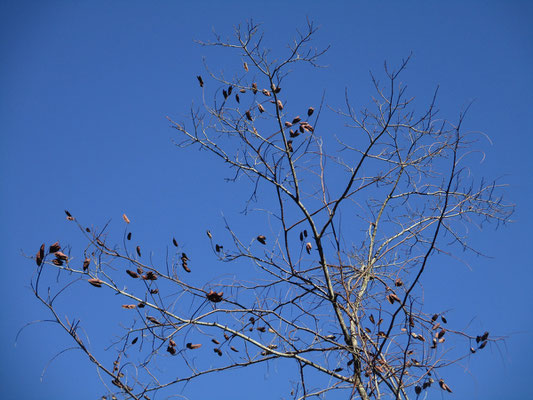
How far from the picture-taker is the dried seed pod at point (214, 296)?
255cm

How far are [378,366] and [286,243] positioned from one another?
30.3 inches

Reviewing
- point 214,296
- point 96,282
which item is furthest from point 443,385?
point 96,282

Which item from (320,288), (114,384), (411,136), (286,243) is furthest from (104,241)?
(411,136)

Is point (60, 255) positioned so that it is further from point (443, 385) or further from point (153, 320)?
point (443, 385)

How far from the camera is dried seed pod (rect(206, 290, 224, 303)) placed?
2546mm

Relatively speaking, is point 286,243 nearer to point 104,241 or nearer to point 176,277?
point 176,277

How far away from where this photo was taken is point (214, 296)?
2.56 metres

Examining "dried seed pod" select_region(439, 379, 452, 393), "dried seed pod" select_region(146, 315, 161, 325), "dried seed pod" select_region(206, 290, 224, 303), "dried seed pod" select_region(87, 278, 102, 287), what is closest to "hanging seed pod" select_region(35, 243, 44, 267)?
"dried seed pod" select_region(87, 278, 102, 287)

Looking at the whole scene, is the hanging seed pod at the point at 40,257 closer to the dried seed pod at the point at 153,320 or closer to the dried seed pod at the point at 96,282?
the dried seed pod at the point at 96,282

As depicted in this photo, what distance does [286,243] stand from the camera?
2.55 m

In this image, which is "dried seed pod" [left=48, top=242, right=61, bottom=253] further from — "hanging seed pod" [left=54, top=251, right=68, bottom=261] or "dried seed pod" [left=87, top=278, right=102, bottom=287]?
"dried seed pod" [left=87, top=278, right=102, bottom=287]

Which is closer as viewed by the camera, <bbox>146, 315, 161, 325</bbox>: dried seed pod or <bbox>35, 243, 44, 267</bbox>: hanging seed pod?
<bbox>35, 243, 44, 267</bbox>: hanging seed pod

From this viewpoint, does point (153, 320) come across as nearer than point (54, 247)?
No

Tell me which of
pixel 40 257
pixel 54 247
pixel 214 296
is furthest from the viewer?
pixel 214 296
